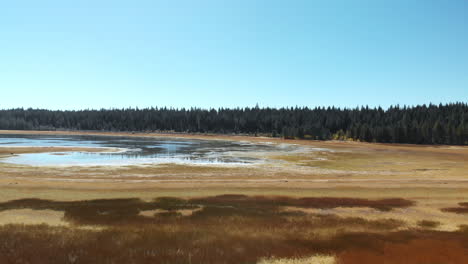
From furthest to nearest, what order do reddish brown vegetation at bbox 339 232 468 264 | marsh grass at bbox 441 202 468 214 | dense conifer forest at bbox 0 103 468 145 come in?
dense conifer forest at bbox 0 103 468 145, marsh grass at bbox 441 202 468 214, reddish brown vegetation at bbox 339 232 468 264

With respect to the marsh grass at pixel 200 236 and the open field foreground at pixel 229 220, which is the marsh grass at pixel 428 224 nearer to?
the open field foreground at pixel 229 220

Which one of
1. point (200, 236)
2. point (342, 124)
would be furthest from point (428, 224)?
point (342, 124)

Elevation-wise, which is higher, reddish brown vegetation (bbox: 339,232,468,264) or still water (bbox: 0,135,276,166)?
reddish brown vegetation (bbox: 339,232,468,264)

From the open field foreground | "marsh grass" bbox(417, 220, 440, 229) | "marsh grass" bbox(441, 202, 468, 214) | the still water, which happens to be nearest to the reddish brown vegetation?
the open field foreground

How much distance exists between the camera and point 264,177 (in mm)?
34250

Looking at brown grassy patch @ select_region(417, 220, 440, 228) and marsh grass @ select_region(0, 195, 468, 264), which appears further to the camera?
brown grassy patch @ select_region(417, 220, 440, 228)

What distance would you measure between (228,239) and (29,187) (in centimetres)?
1971

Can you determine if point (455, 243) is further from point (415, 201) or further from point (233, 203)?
point (233, 203)

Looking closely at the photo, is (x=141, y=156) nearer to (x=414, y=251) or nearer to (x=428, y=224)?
(x=428, y=224)

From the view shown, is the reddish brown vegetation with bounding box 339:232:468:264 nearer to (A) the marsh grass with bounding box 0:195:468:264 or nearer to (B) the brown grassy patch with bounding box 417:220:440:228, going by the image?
(A) the marsh grass with bounding box 0:195:468:264

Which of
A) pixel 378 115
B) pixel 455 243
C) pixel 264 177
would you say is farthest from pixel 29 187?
pixel 378 115

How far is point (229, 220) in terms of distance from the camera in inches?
677

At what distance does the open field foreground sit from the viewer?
1259 cm

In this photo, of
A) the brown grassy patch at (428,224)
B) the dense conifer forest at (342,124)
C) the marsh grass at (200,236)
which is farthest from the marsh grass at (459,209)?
the dense conifer forest at (342,124)
